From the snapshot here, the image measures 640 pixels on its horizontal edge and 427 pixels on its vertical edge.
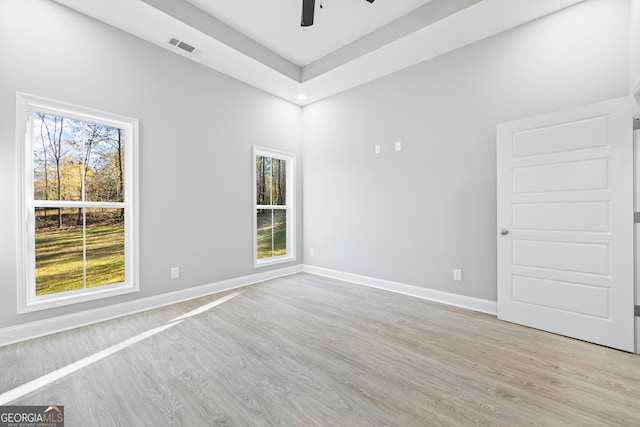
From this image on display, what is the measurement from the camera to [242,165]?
4082 mm

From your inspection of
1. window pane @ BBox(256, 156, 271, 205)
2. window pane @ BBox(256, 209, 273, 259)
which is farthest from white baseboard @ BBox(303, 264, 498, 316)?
window pane @ BBox(256, 156, 271, 205)

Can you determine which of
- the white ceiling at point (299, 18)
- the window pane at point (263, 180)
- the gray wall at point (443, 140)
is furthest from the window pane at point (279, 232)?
the white ceiling at point (299, 18)

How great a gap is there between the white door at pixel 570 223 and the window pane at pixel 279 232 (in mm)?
3276

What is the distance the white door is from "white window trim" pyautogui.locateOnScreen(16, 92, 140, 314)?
399cm

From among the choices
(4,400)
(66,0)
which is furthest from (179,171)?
(4,400)

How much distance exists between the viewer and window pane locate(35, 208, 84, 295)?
2549 millimetres

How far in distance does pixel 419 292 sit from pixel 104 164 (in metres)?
4.03

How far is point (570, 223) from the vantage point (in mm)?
2477

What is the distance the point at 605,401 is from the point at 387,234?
253cm

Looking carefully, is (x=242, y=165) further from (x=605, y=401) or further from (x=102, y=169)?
(x=605, y=401)

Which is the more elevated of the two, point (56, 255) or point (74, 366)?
point (56, 255)

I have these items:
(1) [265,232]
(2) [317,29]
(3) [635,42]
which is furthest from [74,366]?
(3) [635,42]

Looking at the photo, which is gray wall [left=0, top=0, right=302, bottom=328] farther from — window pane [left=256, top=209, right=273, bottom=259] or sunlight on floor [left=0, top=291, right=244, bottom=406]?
sunlight on floor [left=0, top=291, right=244, bottom=406]

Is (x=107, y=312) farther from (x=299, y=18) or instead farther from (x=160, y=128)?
(x=299, y=18)
